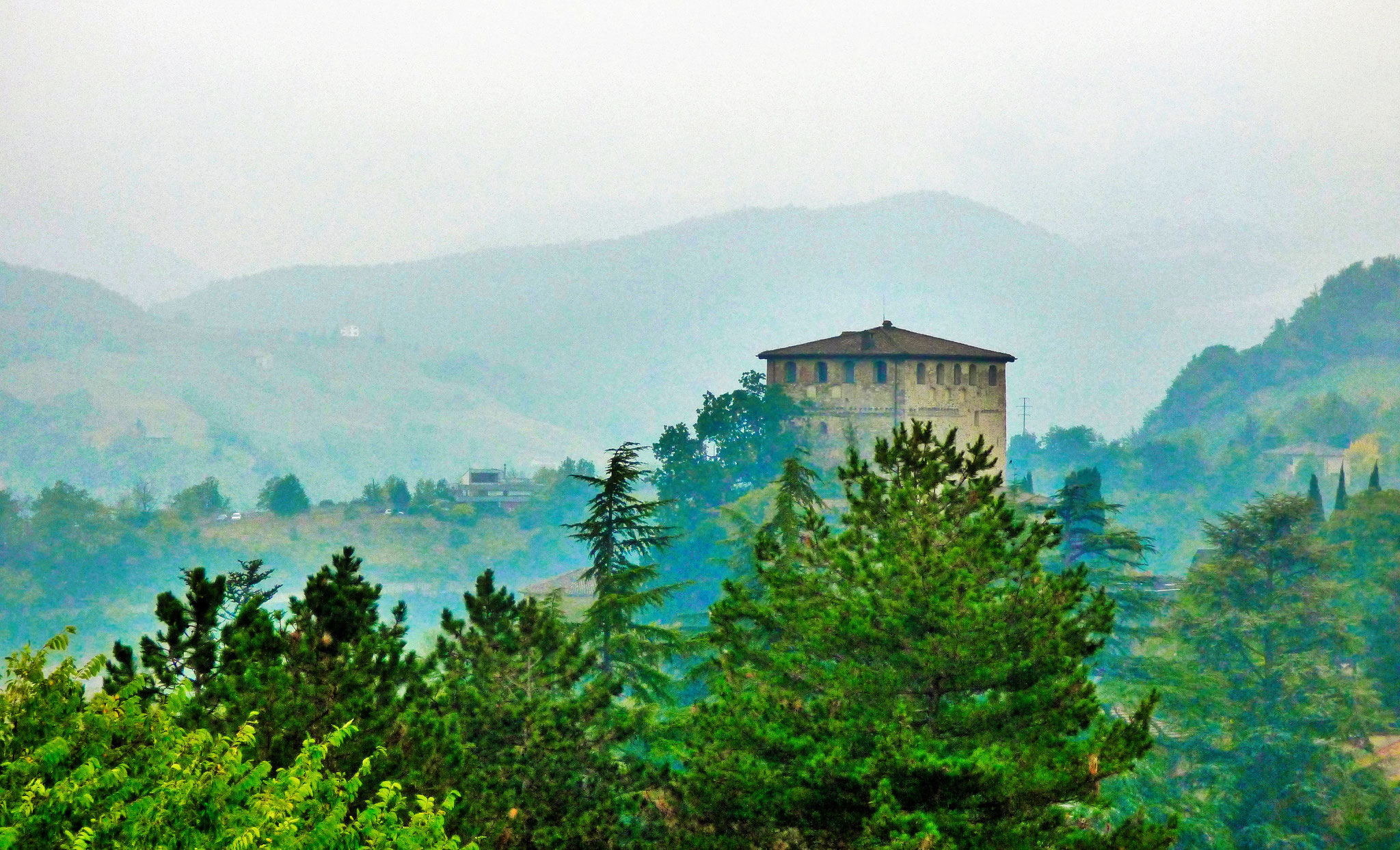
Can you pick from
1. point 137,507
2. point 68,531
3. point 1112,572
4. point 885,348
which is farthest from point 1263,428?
point 1112,572

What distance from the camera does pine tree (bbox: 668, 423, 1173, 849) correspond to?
16.5 meters

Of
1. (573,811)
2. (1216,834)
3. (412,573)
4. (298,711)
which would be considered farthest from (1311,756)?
(412,573)

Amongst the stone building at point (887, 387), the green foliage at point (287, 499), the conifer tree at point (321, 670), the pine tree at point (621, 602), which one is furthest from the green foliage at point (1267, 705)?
the green foliage at point (287, 499)

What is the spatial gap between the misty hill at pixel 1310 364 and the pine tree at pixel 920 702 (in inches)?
5672

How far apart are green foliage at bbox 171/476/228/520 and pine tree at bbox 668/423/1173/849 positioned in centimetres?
10879

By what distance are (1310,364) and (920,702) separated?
161 metres

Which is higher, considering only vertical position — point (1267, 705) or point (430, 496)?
point (430, 496)

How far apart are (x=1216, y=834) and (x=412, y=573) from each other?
80207mm

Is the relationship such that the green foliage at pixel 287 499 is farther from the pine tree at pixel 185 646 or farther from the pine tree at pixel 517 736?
the pine tree at pixel 185 646

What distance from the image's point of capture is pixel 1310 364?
17000 cm

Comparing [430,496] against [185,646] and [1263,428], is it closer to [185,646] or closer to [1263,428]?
[1263,428]

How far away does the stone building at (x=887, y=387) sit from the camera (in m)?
73.3

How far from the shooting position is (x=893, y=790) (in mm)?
16562

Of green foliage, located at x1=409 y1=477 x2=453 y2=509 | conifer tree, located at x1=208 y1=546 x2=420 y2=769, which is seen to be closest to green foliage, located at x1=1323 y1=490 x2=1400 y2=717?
conifer tree, located at x1=208 y1=546 x2=420 y2=769
